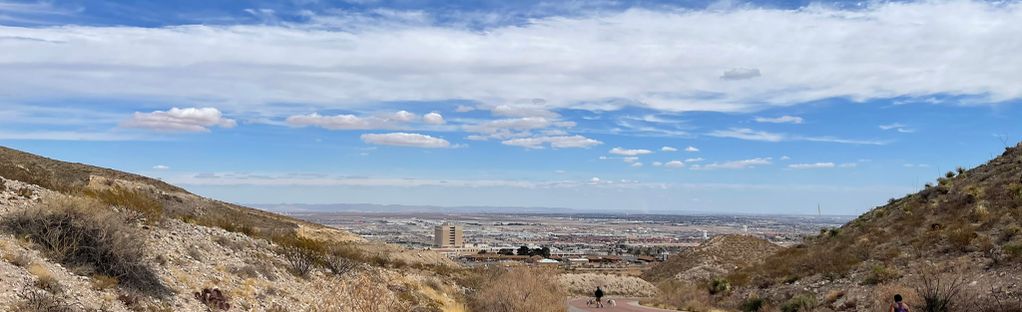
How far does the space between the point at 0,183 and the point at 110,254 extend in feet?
19.4

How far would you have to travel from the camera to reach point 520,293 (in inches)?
1051

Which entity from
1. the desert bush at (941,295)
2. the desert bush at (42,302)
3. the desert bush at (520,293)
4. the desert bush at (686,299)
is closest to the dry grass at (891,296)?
the desert bush at (941,295)

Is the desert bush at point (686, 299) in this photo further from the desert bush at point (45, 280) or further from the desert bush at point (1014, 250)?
the desert bush at point (45, 280)

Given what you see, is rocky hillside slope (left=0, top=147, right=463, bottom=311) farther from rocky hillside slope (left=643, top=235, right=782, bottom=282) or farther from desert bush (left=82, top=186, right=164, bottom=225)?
rocky hillside slope (left=643, top=235, right=782, bottom=282)

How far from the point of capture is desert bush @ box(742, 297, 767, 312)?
3173 centimetres

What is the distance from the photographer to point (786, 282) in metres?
33.8

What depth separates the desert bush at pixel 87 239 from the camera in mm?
16344

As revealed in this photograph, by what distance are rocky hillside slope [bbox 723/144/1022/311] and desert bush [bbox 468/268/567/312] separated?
955 cm

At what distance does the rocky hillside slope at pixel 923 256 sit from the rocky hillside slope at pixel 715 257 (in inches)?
515

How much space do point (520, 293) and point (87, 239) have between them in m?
14.5

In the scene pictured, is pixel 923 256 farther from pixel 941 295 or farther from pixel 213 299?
pixel 213 299

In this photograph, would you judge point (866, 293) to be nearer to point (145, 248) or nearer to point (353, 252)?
point (353, 252)

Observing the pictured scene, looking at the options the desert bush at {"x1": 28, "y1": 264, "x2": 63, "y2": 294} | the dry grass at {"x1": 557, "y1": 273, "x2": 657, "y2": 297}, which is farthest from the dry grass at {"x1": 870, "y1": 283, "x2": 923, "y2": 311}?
the dry grass at {"x1": 557, "y1": 273, "x2": 657, "y2": 297}

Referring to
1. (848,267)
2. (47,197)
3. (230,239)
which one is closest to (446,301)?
(230,239)
